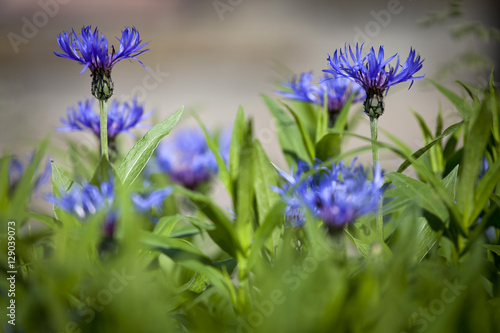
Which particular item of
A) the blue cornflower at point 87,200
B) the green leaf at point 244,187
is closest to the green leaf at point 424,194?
Answer: the green leaf at point 244,187

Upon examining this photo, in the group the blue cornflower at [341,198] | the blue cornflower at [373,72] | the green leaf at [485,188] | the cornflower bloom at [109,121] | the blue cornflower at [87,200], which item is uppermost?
the cornflower bloom at [109,121]

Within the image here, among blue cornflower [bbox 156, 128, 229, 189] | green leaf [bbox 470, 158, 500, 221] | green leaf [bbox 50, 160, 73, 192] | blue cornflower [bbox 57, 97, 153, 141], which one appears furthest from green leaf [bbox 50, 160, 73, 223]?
green leaf [bbox 470, 158, 500, 221]

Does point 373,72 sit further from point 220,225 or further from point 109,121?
point 109,121

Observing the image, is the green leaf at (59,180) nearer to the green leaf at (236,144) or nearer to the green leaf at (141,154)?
the green leaf at (141,154)

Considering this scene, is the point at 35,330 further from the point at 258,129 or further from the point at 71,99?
the point at 71,99

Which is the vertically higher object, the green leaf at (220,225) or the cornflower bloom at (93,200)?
the cornflower bloom at (93,200)

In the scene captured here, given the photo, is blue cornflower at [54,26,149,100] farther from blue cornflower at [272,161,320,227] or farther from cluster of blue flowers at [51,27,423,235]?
blue cornflower at [272,161,320,227]
